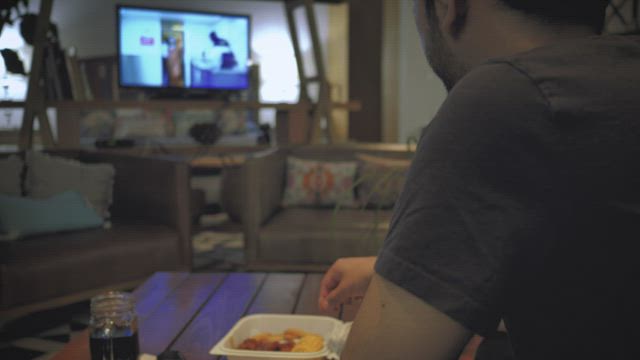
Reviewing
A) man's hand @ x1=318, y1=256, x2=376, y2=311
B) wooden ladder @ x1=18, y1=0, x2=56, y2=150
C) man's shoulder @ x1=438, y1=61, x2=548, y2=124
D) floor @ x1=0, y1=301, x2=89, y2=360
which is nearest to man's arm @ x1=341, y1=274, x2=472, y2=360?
man's shoulder @ x1=438, y1=61, x2=548, y2=124

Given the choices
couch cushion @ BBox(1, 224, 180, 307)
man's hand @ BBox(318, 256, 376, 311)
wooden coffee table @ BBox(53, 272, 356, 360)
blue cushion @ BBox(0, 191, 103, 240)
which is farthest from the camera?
blue cushion @ BBox(0, 191, 103, 240)

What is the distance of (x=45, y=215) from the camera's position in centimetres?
239

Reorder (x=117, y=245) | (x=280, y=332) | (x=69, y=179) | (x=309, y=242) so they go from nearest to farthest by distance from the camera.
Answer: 1. (x=280, y=332)
2. (x=117, y=245)
3. (x=309, y=242)
4. (x=69, y=179)

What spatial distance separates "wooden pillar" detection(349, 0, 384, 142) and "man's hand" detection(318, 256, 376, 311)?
4.69 m

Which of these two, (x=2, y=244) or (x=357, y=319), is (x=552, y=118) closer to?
(x=357, y=319)

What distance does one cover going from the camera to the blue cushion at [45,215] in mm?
2312

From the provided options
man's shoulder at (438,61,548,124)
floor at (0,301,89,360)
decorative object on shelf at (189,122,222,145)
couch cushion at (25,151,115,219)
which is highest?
man's shoulder at (438,61,548,124)

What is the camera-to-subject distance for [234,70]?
3.69m

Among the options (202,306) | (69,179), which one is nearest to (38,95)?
(69,179)

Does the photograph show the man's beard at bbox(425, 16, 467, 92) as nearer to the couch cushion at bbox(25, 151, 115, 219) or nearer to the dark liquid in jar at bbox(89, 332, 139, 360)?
the dark liquid in jar at bbox(89, 332, 139, 360)

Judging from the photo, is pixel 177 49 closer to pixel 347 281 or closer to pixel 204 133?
pixel 204 133

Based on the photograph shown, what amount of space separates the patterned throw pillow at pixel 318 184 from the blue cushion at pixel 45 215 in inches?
35.8

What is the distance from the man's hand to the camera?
0.78 metres

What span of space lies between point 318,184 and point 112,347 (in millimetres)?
2043
